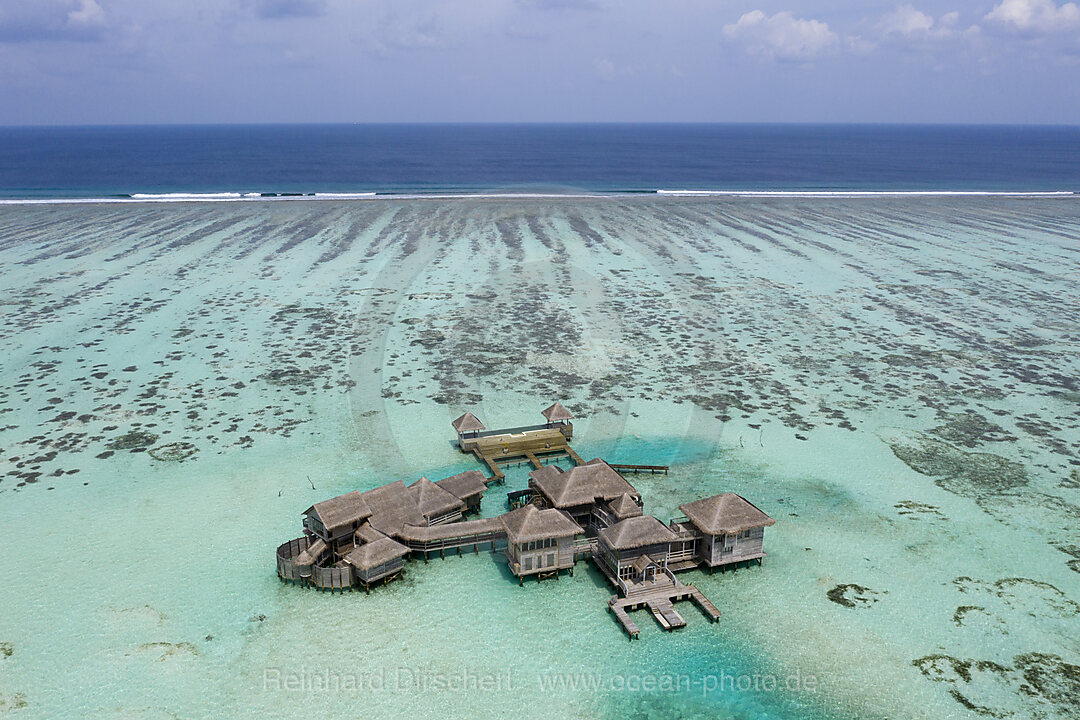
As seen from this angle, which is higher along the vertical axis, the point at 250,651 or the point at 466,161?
the point at 466,161

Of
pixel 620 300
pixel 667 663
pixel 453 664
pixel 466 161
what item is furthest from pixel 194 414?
pixel 466 161

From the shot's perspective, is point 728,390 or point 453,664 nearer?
point 453,664

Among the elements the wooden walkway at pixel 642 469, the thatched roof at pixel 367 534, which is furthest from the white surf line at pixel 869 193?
the thatched roof at pixel 367 534

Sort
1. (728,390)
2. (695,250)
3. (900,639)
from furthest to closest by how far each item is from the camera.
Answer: (695,250), (728,390), (900,639)

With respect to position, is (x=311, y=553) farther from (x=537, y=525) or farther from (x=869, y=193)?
(x=869, y=193)

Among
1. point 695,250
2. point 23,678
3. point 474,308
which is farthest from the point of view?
point 695,250

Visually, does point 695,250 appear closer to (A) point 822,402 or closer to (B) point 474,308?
(B) point 474,308

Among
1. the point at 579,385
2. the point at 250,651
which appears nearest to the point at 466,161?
the point at 579,385
